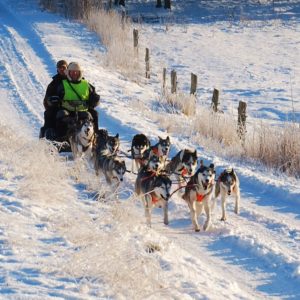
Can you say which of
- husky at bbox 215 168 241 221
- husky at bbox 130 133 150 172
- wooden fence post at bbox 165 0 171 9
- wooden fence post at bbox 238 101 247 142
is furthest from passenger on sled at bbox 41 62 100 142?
wooden fence post at bbox 165 0 171 9

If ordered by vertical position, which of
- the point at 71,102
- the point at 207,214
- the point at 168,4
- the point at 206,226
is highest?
the point at 168,4

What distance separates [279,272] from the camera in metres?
6.64

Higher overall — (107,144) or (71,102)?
(71,102)

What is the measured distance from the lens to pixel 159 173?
27.2 feet

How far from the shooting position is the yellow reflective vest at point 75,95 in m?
10.7

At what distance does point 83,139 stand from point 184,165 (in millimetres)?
1815

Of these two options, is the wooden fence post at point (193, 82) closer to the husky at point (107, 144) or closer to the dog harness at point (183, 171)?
the husky at point (107, 144)

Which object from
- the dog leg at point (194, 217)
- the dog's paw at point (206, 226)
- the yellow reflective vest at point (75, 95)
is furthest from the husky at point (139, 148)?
the dog's paw at point (206, 226)

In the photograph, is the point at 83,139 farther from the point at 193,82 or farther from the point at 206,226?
the point at 193,82

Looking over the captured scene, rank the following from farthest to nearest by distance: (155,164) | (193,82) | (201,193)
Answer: (193,82)
(155,164)
(201,193)

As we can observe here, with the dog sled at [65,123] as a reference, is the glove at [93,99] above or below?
above

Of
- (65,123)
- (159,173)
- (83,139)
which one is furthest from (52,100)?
(159,173)

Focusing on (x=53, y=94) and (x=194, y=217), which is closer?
(x=194, y=217)

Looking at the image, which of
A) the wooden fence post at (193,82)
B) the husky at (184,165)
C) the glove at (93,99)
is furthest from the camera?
the wooden fence post at (193,82)
